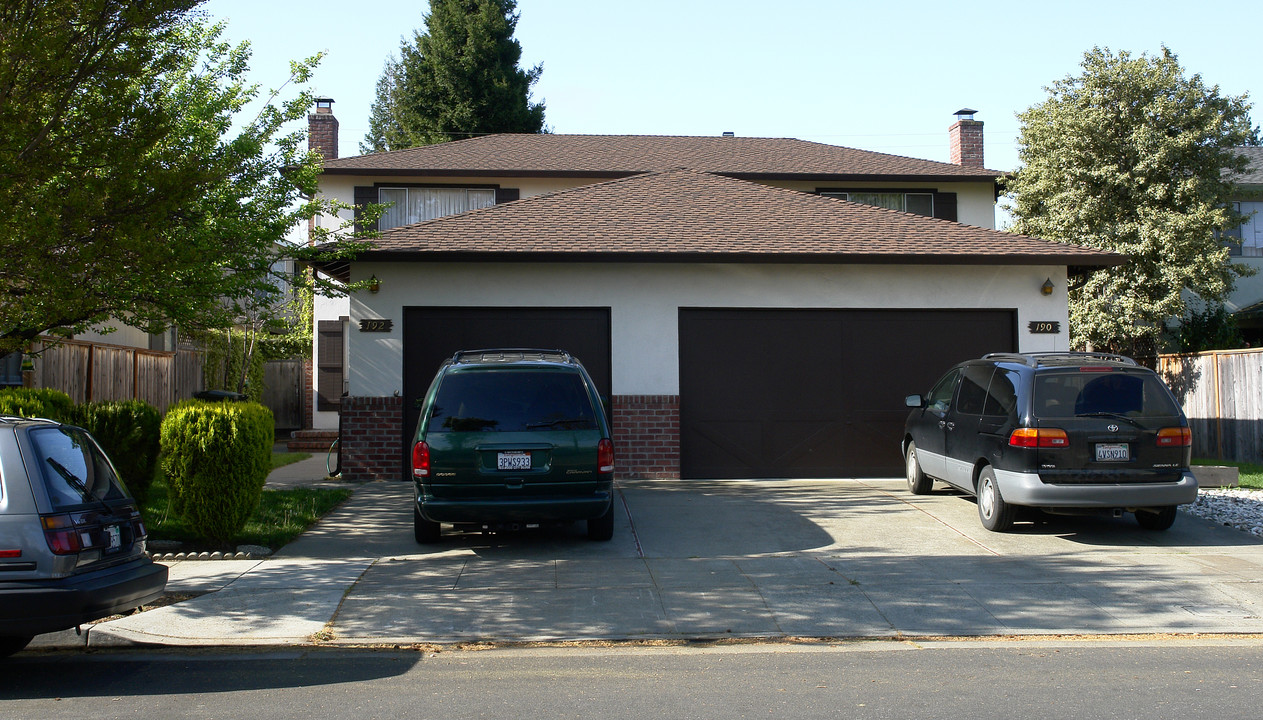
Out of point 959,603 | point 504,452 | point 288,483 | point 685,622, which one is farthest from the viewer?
point 288,483

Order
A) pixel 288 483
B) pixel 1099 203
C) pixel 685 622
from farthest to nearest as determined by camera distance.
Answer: pixel 1099 203
pixel 288 483
pixel 685 622

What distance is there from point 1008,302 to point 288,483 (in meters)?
→ 10.9

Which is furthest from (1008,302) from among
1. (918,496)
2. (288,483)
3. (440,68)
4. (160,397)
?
(440,68)

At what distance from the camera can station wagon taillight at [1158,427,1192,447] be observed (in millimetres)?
8922

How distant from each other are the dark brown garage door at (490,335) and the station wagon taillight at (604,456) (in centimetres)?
488

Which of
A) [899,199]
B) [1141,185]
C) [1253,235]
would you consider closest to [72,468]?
[899,199]

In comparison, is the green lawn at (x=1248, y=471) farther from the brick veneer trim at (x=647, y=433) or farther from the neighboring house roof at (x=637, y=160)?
the brick veneer trim at (x=647, y=433)

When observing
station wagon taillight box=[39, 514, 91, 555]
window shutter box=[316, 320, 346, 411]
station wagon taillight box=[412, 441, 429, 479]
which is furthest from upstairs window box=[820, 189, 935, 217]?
station wagon taillight box=[39, 514, 91, 555]

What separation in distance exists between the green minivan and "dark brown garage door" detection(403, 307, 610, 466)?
4.54 m

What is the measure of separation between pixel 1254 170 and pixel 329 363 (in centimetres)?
2317

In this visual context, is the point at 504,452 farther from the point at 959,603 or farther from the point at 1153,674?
the point at 1153,674

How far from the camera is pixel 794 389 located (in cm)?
1378

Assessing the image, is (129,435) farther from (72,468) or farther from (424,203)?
(424,203)

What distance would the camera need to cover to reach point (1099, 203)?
67.0 feet
